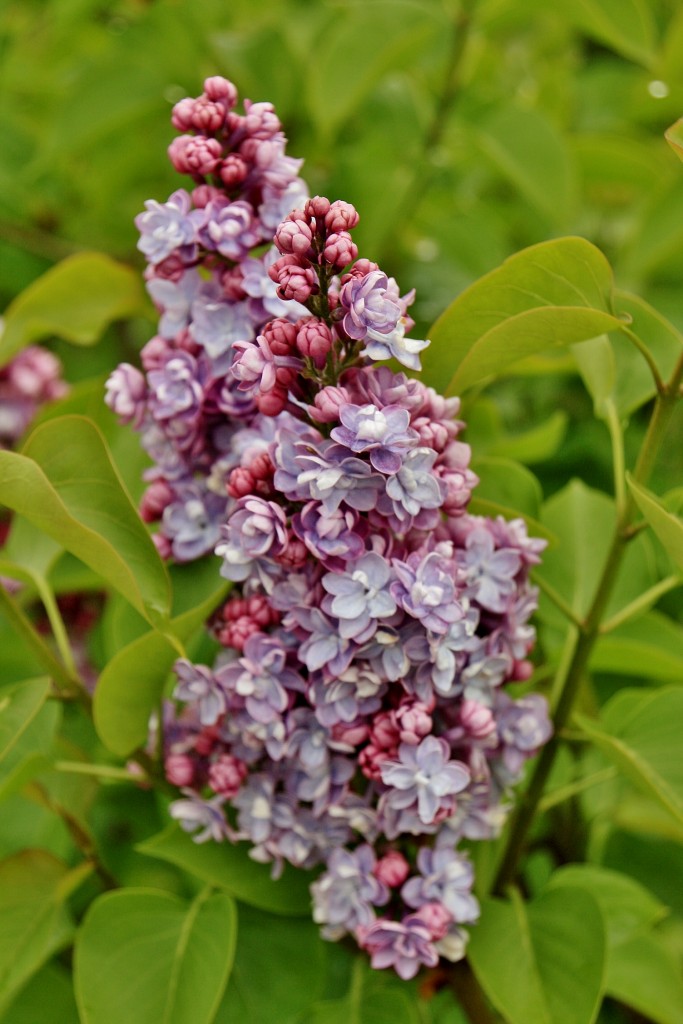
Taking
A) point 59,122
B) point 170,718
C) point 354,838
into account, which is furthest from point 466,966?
point 59,122

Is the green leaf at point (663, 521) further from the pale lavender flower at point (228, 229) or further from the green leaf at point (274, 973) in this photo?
the green leaf at point (274, 973)

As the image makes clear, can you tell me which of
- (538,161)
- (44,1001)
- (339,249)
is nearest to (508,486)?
(339,249)

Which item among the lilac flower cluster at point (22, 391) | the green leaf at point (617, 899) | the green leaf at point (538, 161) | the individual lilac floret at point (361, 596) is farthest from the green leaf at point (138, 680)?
the green leaf at point (538, 161)

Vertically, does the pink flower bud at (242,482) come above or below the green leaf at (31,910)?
above

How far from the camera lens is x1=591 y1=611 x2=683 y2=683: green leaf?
3.15 feet

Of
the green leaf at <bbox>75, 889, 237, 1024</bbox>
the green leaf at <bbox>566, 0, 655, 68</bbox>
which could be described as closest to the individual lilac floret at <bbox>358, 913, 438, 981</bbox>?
the green leaf at <bbox>75, 889, 237, 1024</bbox>

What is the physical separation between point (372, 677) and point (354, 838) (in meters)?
0.17

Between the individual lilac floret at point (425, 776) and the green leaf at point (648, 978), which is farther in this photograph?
the green leaf at point (648, 978)

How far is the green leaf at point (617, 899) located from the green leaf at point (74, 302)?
75cm

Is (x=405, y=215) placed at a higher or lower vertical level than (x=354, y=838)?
higher

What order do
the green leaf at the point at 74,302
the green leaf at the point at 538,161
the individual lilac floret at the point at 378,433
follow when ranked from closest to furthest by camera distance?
the individual lilac floret at the point at 378,433
the green leaf at the point at 74,302
the green leaf at the point at 538,161

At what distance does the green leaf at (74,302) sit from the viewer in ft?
4.01

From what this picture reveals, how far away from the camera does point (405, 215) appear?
155cm

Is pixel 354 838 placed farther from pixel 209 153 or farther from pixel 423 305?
pixel 423 305
